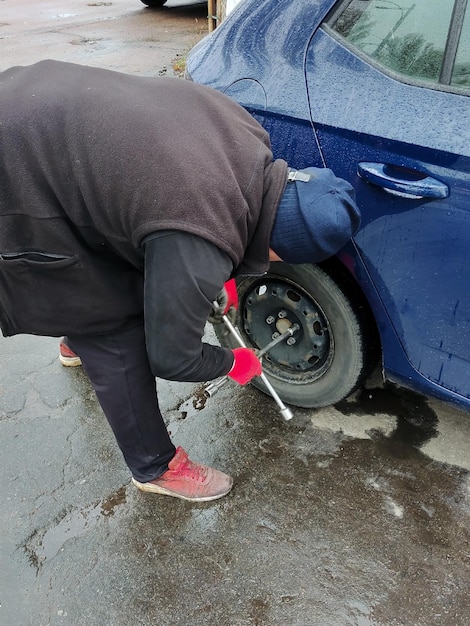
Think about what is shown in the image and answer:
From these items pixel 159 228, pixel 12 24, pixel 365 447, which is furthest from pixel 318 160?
pixel 12 24

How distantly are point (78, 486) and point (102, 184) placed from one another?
128cm

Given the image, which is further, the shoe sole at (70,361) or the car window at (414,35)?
the shoe sole at (70,361)

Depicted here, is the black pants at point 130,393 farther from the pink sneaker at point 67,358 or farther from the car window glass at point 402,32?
the car window glass at point 402,32

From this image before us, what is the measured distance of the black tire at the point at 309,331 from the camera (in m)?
1.84

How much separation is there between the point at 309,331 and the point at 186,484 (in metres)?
0.71

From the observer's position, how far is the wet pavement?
5.37ft

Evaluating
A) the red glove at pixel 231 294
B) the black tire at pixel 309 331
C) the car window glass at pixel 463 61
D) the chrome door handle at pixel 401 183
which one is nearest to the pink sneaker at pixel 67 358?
the black tire at pixel 309 331

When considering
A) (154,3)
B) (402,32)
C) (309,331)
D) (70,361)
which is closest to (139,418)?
(309,331)

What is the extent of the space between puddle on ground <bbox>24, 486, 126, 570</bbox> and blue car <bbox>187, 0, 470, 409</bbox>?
3.31ft

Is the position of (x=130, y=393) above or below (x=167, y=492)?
above

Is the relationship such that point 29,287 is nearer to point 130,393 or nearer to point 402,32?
point 130,393

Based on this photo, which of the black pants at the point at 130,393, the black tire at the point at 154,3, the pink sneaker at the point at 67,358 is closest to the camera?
the black pants at the point at 130,393

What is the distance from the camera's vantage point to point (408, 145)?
1.45m

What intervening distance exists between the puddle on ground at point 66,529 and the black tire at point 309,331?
729 millimetres
